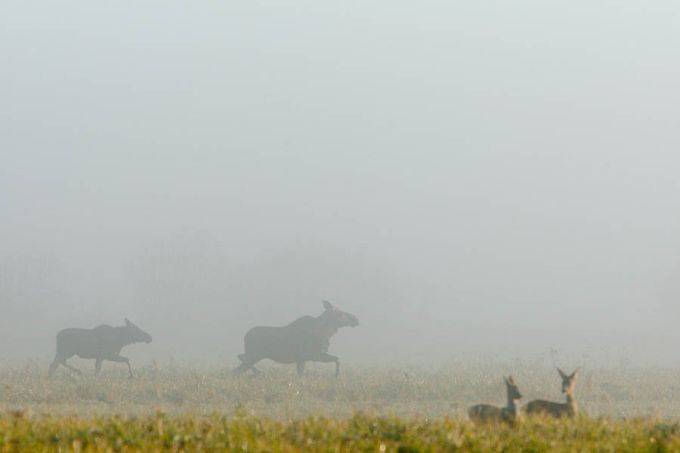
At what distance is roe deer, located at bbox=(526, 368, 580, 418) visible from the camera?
1589cm

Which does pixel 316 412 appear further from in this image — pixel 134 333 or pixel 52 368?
pixel 134 333

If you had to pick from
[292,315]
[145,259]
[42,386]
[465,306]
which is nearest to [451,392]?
[42,386]

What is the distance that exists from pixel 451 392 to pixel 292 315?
1982 inches

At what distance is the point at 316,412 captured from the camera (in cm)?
2106

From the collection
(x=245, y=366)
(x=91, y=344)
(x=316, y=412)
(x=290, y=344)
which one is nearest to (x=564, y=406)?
(x=316, y=412)

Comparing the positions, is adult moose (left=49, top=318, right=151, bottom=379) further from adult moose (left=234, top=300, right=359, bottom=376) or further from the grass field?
adult moose (left=234, top=300, right=359, bottom=376)

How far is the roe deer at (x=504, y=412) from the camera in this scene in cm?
1484

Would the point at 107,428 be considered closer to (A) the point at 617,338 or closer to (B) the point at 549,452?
(B) the point at 549,452

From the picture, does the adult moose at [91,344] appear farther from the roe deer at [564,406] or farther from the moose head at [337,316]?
the roe deer at [564,406]

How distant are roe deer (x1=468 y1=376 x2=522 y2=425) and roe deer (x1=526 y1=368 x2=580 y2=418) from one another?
0.89 m

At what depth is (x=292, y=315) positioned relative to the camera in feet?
253

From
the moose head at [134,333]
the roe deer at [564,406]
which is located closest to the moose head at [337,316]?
the moose head at [134,333]

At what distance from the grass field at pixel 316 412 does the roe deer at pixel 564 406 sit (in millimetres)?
367

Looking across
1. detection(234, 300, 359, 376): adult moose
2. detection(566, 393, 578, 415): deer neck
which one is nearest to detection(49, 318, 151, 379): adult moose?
detection(234, 300, 359, 376): adult moose
